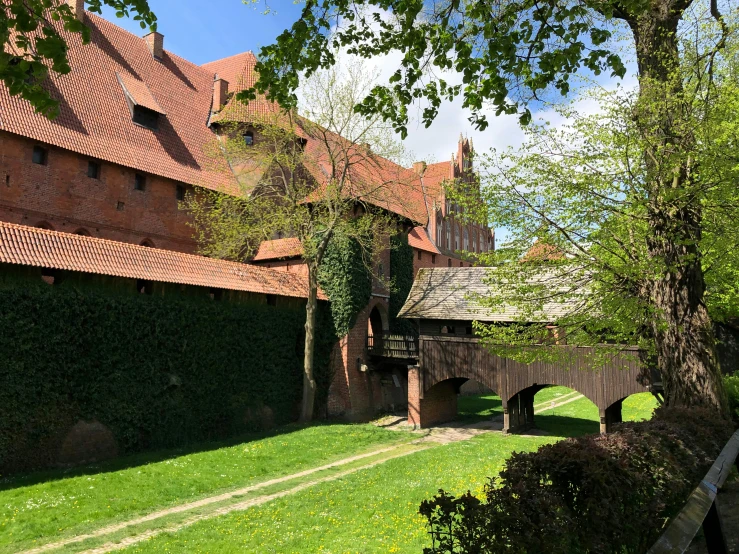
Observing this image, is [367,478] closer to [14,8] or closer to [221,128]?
[14,8]

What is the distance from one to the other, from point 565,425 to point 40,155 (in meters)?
22.5

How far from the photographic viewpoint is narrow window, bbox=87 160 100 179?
18.5 m

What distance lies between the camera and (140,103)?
2081 centimetres

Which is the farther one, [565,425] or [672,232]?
[565,425]

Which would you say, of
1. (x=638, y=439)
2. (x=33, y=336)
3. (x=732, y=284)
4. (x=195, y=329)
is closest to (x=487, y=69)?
(x=638, y=439)

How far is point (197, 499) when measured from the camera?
10930mm

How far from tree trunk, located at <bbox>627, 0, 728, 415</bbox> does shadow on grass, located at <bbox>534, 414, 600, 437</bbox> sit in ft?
41.2

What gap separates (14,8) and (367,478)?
10.9m

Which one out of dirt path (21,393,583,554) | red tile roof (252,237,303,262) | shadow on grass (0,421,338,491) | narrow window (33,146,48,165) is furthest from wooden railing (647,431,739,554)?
narrow window (33,146,48,165)

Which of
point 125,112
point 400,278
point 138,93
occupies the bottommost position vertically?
point 400,278

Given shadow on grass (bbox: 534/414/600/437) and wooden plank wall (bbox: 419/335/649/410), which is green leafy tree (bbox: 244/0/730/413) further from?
shadow on grass (bbox: 534/414/600/437)

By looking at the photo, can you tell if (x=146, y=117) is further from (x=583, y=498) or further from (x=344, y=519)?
(x=583, y=498)

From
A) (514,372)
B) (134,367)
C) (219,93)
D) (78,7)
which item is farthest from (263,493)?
(219,93)

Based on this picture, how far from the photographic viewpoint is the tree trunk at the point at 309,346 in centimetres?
1977
